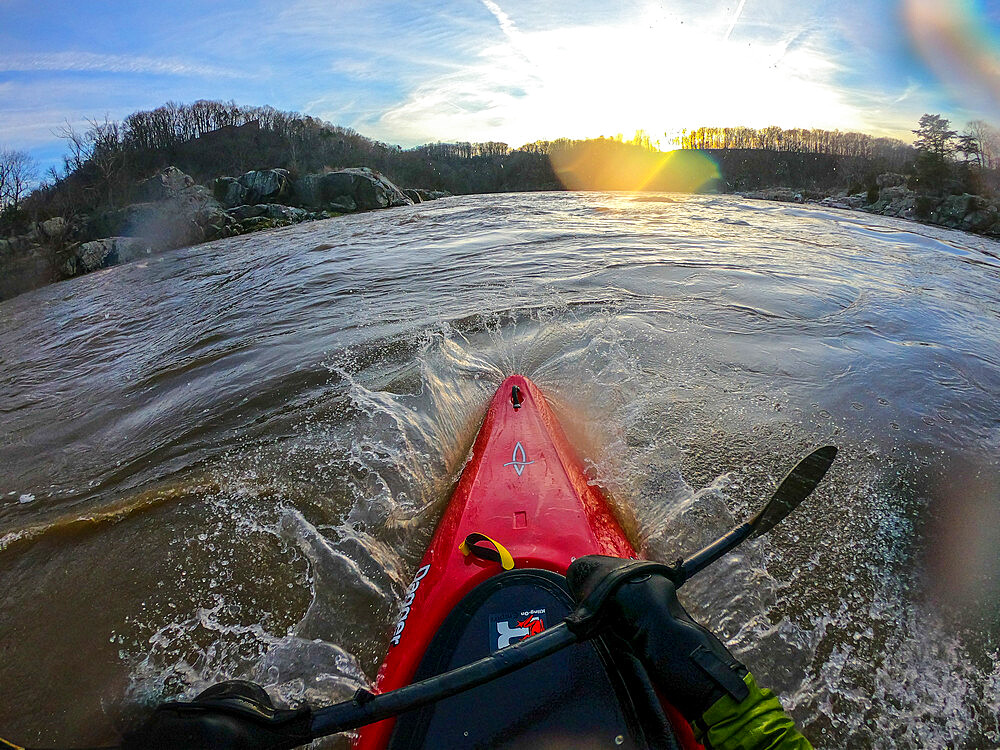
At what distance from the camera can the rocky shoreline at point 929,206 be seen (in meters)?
20.5

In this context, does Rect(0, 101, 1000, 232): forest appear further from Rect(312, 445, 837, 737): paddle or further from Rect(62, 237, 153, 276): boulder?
Rect(312, 445, 837, 737): paddle

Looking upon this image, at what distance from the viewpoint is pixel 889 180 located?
3184 cm

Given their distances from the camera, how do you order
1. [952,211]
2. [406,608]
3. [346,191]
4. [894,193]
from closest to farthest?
[406,608]
[952,211]
[894,193]
[346,191]

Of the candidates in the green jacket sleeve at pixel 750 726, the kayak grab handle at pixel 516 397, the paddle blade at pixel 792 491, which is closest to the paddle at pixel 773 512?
the paddle blade at pixel 792 491

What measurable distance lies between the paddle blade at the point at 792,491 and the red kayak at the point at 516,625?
0.61 meters

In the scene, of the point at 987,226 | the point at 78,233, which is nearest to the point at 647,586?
the point at 987,226

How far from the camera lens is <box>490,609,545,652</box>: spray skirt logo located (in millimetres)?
1584

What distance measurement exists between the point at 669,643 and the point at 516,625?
55 cm

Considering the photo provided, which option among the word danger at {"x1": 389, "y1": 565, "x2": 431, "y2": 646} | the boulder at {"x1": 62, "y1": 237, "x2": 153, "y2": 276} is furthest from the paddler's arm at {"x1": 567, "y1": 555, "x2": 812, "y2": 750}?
the boulder at {"x1": 62, "y1": 237, "x2": 153, "y2": 276}

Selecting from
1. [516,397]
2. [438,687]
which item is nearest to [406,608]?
[438,687]

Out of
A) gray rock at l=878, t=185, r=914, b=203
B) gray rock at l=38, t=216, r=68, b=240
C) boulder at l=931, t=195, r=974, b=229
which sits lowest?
boulder at l=931, t=195, r=974, b=229

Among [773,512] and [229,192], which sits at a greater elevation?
[229,192]

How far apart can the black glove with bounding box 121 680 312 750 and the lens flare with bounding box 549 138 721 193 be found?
5867 cm

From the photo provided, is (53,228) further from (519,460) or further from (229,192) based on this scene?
(519,460)
